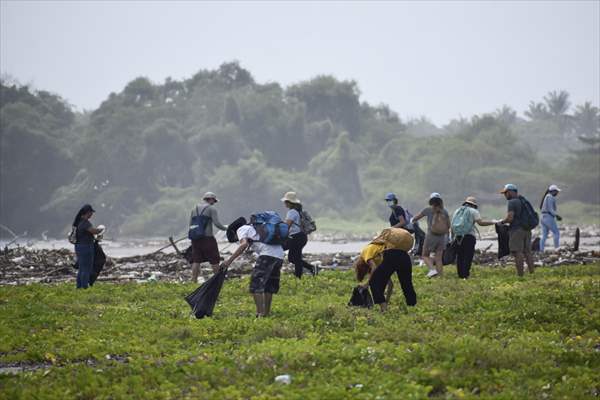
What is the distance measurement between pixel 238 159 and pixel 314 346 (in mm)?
79765

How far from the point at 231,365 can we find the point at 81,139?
84005 millimetres

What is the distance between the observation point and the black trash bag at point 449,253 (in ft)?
60.0

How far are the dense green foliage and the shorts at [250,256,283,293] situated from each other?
2603 inches

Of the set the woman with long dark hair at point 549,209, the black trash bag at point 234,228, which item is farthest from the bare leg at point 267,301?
the woman with long dark hair at point 549,209

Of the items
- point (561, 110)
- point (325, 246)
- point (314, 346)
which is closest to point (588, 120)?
point (561, 110)

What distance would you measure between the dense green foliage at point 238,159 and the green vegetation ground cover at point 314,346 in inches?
2554

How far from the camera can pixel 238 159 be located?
89.9m

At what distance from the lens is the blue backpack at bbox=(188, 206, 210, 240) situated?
17906mm

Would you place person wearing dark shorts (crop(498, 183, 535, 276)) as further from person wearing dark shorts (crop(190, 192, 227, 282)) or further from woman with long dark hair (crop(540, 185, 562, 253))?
woman with long dark hair (crop(540, 185, 562, 253))

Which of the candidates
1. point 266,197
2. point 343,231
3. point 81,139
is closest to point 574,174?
point 343,231

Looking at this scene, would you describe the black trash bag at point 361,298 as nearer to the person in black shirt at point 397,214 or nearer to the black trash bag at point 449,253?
the person in black shirt at point 397,214

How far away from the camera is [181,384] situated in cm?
920

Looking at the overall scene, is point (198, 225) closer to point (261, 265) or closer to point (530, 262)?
point (261, 265)

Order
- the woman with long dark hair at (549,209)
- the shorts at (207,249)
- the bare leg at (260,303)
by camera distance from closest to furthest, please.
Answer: the bare leg at (260,303) → the shorts at (207,249) → the woman with long dark hair at (549,209)
